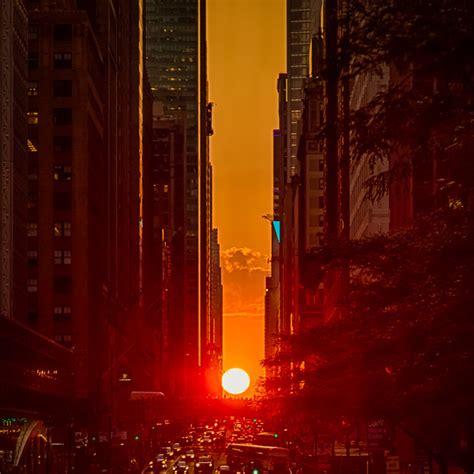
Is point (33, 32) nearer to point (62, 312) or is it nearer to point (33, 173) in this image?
point (33, 173)

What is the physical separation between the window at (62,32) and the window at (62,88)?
16.1 ft

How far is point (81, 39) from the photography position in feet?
490

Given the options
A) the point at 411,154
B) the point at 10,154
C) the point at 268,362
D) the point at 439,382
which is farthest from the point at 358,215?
the point at 411,154

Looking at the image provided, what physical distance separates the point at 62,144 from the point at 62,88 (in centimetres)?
612

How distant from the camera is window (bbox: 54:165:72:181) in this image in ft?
485

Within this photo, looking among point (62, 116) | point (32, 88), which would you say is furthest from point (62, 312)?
point (32, 88)

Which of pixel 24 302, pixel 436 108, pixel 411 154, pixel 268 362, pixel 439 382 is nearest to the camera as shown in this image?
pixel 436 108

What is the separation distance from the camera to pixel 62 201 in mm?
148125

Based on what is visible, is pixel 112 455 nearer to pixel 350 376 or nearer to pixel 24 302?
pixel 24 302

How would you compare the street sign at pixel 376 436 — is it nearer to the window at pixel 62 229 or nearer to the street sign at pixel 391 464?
the street sign at pixel 391 464

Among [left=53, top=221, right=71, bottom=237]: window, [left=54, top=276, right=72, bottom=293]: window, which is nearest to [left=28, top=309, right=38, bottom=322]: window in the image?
[left=54, top=276, right=72, bottom=293]: window

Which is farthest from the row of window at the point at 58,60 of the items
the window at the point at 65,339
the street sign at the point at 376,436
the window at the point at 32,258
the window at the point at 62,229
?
the street sign at the point at 376,436

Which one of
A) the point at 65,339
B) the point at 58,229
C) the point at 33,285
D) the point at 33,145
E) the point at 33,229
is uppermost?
the point at 33,145

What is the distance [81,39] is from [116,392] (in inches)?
1832
